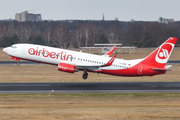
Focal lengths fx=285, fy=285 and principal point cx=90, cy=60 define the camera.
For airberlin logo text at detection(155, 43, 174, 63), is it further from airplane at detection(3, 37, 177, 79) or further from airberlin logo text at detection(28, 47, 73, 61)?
airberlin logo text at detection(28, 47, 73, 61)

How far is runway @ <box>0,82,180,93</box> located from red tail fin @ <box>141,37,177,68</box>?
3.63 m

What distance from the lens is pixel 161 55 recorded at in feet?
157

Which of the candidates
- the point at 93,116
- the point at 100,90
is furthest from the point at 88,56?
the point at 93,116

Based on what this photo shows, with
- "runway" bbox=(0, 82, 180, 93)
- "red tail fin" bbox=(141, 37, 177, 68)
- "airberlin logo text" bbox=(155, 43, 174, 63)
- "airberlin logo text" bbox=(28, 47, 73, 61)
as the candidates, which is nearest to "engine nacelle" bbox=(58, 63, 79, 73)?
"airberlin logo text" bbox=(28, 47, 73, 61)

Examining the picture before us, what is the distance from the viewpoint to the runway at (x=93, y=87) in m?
42.3

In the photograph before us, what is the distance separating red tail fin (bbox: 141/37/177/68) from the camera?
47031 millimetres

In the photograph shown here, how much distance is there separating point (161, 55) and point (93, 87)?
12759 mm

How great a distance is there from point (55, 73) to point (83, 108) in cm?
2964

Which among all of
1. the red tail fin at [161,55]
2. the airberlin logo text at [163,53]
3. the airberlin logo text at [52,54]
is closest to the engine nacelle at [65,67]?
the airberlin logo text at [52,54]

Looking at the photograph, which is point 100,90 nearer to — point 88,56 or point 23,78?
point 88,56

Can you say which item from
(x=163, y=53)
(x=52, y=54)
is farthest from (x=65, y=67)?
(x=163, y=53)

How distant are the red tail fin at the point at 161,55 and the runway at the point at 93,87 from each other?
3633 mm

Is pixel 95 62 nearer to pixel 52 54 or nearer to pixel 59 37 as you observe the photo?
pixel 52 54

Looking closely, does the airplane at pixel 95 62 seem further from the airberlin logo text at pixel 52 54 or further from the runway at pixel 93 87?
the runway at pixel 93 87
